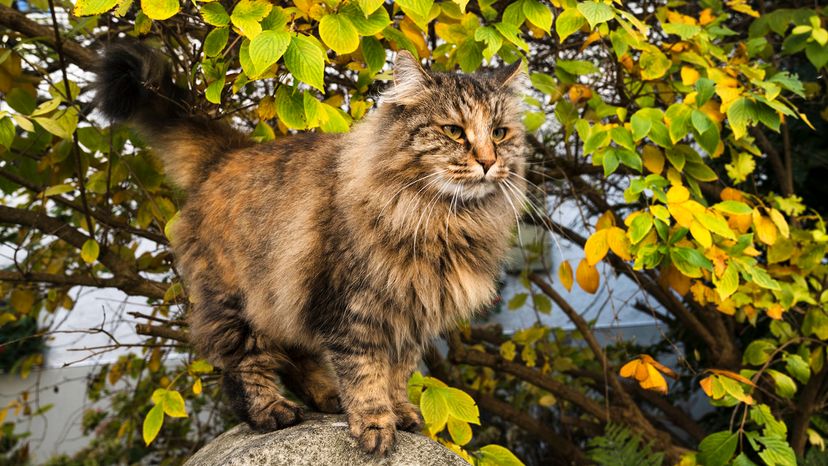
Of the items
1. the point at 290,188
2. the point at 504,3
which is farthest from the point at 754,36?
the point at 290,188

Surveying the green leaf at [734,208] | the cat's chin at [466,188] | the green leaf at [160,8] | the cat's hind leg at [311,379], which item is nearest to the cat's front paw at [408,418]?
the cat's hind leg at [311,379]

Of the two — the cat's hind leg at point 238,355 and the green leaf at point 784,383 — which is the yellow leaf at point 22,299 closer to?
the cat's hind leg at point 238,355

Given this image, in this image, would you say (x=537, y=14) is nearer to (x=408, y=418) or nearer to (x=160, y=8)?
(x=160, y=8)

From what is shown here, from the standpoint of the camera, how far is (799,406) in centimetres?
317

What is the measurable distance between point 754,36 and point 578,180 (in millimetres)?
977

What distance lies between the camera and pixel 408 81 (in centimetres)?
199

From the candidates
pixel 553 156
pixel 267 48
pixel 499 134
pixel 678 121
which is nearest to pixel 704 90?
pixel 678 121

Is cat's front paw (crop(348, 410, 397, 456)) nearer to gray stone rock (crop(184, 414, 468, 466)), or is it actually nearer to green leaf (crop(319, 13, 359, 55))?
gray stone rock (crop(184, 414, 468, 466))

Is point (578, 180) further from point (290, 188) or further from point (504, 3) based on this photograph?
point (290, 188)

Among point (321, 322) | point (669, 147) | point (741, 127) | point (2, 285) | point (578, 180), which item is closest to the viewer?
point (321, 322)

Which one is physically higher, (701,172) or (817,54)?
(817,54)

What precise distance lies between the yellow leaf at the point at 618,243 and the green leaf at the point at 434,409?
72cm

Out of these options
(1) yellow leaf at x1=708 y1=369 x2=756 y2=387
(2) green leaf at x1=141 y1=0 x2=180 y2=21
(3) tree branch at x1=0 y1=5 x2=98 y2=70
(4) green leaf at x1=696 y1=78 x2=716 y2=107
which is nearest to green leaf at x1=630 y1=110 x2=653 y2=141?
(4) green leaf at x1=696 y1=78 x2=716 y2=107

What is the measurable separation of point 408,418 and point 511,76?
1040mm
